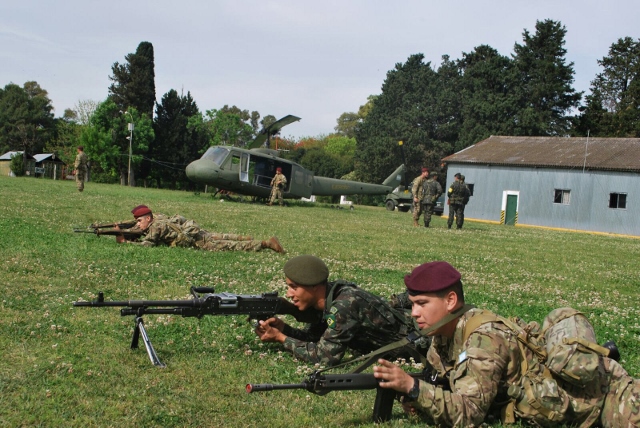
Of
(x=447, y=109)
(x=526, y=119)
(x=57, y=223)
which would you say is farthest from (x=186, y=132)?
(x=57, y=223)

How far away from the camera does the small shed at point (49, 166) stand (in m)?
78.2

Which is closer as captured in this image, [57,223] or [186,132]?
[57,223]

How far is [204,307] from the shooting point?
578 cm

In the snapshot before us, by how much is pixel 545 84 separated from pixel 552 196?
939 inches

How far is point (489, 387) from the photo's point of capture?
4324 mm

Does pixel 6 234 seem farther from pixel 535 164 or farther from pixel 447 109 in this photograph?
pixel 447 109

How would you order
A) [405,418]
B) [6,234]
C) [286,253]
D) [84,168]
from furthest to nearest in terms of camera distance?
[84,168] → [286,253] → [6,234] → [405,418]

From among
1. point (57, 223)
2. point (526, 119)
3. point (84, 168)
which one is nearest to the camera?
point (57, 223)

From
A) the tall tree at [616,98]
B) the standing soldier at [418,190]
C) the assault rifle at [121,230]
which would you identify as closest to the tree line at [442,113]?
the tall tree at [616,98]

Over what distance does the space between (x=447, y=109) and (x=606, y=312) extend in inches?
2713

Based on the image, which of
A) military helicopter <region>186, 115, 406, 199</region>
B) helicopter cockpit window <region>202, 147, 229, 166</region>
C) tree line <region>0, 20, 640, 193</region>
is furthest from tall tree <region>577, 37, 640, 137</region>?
helicopter cockpit window <region>202, 147, 229, 166</region>

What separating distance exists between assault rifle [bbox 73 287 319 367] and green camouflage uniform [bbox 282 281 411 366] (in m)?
0.35

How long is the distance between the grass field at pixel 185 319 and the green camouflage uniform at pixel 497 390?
1.50 ft

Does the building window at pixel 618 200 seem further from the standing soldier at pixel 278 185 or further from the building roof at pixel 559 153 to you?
the standing soldier at pixel 278 185
